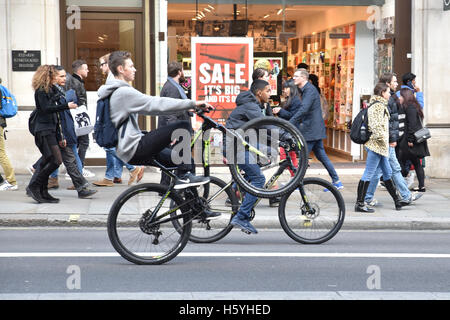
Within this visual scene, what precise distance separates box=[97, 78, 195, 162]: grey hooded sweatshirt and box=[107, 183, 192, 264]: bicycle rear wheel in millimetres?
368

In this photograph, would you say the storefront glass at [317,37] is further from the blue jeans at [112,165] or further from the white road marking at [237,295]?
the white road marking at [237,295]

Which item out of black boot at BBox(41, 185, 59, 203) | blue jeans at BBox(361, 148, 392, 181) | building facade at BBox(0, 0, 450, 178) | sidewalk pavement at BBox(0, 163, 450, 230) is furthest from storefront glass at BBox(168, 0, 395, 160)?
black boot at BBox(41, 185, 59, 203)

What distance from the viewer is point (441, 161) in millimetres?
14539

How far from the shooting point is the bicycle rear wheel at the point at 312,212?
869 centimetres

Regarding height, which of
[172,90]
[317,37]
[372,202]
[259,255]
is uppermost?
[317,37]

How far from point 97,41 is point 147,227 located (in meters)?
7.60

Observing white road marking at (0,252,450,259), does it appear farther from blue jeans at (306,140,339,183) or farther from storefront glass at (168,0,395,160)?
storefront glass at (168,0,395,160)

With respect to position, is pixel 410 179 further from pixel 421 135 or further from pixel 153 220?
pixel 153 220

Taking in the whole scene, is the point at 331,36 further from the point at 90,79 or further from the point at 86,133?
the point at 86,133

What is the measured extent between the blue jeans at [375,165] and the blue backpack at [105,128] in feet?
14.4

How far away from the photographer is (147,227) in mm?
7586

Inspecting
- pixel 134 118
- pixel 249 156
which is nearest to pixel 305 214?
pixel 249 156

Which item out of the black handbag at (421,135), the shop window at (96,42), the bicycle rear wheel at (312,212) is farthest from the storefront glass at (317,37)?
the bicycle rear wheel at (312,212)
